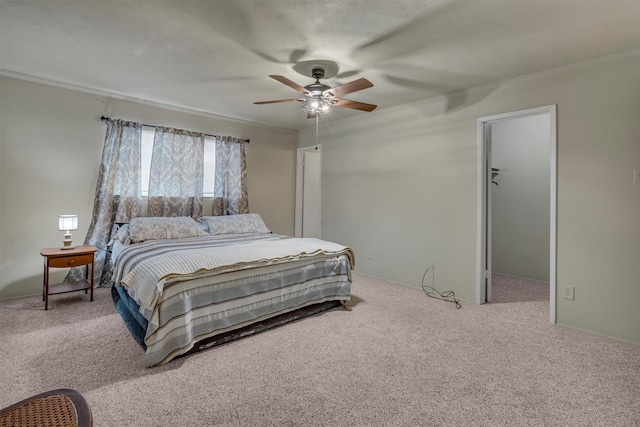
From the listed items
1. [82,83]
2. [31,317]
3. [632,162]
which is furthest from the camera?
[82,83]

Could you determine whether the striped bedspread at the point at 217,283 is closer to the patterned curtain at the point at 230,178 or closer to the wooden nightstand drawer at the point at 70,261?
the wooden nightstand drawer at the point at 70,261

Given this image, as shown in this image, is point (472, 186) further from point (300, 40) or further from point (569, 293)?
point (300, 40)

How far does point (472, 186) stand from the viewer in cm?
343

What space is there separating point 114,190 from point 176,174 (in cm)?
76

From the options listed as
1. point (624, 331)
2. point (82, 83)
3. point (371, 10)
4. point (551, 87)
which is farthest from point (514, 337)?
point (82, 83)

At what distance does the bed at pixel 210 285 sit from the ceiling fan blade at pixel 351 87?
1476mm

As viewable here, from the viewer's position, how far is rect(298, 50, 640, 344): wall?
8.36 ft

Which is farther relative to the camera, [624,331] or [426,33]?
[624,331]

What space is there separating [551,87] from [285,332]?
3337 millimetres

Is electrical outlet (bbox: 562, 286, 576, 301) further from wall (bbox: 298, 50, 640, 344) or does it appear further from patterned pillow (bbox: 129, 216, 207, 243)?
patterned pillow (bbox: 129, 216, 207, 243)

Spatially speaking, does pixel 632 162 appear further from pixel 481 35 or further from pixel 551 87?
pixel 481 35

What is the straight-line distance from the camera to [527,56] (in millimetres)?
2621

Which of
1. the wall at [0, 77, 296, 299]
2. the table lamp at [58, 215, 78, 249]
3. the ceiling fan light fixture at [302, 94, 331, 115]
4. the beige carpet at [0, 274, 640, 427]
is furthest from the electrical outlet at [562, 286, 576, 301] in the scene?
the wall at [0, 77, 296, 299]

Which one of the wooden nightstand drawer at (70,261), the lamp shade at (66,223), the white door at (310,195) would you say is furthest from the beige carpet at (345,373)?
the white door at (310,195)
